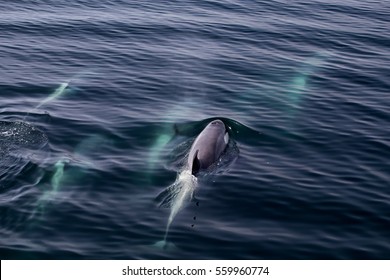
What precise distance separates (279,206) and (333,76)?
1909cm

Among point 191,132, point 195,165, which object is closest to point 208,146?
point 195,165

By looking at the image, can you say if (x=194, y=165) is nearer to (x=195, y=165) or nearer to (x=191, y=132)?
(x=195, y=165)

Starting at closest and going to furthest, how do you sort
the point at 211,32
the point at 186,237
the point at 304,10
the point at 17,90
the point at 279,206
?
the point at 186,237 → the point at 279,206 → the point at 17,90 → the point at 211,32 → the point at 304,10

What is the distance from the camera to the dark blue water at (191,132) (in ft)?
78.6

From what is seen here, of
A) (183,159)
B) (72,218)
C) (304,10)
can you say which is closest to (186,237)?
(72,218)

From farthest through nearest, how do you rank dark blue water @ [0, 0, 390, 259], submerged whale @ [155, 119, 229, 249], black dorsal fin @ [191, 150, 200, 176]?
1. black dorsal fin @ [191, 150, 200, 176]
2. submerged whale @ [155, 119, 229, 249]
3. dark blue water @ [0, 0, 390, 259]

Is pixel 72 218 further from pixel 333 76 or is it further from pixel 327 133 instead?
pixel 333 76

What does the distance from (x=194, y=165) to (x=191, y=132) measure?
5.63 meters

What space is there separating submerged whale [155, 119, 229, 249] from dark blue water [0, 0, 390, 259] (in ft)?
1.25

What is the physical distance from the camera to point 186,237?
23656 millimetres

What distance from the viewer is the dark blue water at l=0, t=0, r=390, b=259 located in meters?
24.0

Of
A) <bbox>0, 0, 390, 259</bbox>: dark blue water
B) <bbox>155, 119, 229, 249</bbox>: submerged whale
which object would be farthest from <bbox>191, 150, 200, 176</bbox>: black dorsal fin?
<bbox>0, 0, 390, 259</bbox>: dark blue water

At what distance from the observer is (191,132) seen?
33.2 metres

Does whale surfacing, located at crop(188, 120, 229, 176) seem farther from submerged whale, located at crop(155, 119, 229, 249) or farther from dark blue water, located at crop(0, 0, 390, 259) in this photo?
dark blue water, located at crop(0, 0, 390, 259)
